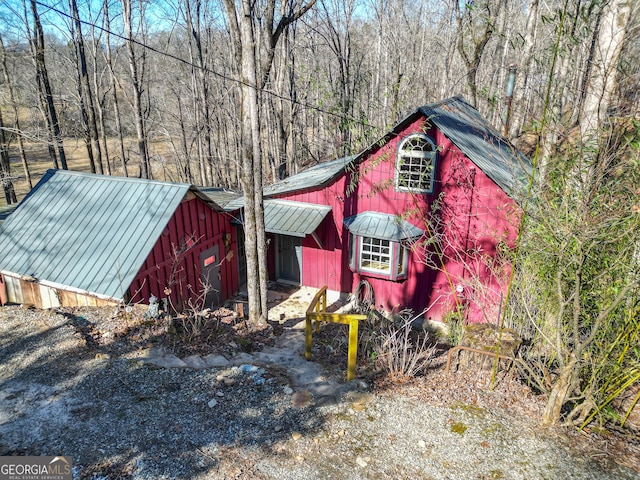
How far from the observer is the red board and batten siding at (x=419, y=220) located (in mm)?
A: 9914

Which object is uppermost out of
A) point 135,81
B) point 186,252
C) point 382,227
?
point 135,81

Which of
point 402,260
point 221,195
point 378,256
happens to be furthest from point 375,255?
point 221,195

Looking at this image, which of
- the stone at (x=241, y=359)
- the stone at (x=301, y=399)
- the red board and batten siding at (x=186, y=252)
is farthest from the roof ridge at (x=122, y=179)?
the stone at (x=301, y=399)

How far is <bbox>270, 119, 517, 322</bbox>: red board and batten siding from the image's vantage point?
9.91 metres

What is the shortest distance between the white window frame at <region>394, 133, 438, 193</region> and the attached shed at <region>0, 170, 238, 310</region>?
4.85 m

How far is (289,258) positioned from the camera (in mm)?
13164

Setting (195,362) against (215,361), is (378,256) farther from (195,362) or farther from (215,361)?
(195,362)

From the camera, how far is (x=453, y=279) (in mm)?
10867

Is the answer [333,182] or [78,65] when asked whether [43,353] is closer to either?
[333,182]

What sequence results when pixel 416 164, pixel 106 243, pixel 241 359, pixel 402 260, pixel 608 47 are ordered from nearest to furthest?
1. pixel 608 47
2. pixel 241 359
3. pixel 106 243
4. pixel 416 164
5. pixel 402 260

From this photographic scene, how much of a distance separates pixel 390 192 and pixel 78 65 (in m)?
16.7

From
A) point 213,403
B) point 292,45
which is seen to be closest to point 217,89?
point 292,45

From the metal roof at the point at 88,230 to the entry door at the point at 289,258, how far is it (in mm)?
3423

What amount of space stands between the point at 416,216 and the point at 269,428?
6785mm
